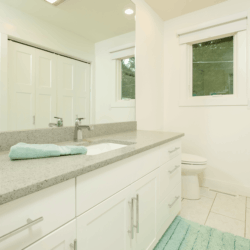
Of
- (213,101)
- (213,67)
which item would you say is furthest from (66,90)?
(213,67)

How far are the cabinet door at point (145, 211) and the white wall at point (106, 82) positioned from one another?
692mm

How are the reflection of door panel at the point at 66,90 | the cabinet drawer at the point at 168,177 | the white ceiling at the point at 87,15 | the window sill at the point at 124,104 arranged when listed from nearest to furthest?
the white ceiling at the point at 87,15 < the reflection of door panel at the point at 66,90 < the cabinet drawer at the point at 168,177 < the window sill at the point at 124,104

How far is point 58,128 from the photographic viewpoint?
121 centimetres

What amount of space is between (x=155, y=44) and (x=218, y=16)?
82 cm

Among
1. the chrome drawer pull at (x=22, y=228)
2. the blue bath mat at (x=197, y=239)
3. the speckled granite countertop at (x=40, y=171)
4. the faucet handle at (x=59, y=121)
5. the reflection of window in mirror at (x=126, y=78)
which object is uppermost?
the reflection of window in mirror at (x=126, y=78)

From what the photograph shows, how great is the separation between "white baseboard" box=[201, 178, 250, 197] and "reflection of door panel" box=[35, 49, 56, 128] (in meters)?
2.12

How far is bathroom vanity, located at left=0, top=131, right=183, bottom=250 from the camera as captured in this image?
50 cm

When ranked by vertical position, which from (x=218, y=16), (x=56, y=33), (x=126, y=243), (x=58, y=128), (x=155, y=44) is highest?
(x=218, y=16)

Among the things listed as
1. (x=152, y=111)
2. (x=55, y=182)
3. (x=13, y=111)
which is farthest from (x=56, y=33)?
(x=152, y=111)

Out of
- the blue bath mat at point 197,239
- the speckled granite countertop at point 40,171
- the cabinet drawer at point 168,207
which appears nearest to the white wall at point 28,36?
the speckled granite countertop at point 40,171

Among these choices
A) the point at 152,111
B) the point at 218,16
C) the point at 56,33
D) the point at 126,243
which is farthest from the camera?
the point at 152,111

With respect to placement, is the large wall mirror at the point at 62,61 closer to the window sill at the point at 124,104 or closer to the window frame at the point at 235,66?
the window sill at the point at 124,104

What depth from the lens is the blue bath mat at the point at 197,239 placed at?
132 cm

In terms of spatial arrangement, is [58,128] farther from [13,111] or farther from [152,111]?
[152,111]
